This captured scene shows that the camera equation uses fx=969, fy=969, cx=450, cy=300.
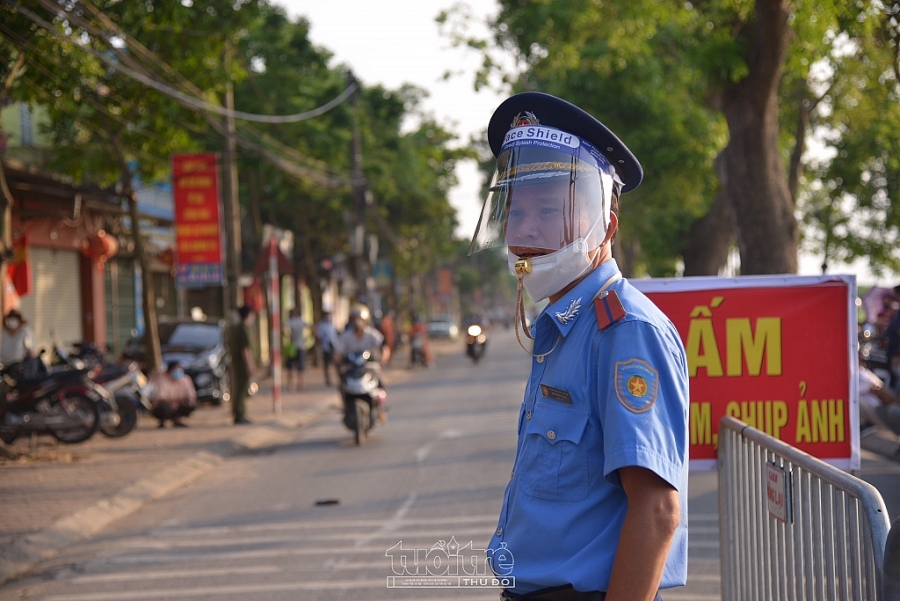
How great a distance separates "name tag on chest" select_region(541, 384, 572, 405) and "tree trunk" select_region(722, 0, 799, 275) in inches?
383

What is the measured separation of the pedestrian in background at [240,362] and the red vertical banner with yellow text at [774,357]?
1178 centimetres

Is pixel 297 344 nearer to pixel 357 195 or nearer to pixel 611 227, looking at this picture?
pixel 357 195

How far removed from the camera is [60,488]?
988cm

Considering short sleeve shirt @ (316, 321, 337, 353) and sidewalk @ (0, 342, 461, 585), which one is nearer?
sidewalk @ (0, 342, 461, 585)

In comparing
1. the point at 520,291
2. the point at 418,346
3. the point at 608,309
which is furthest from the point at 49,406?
the point at 418,346

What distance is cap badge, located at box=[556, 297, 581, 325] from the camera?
2346mm

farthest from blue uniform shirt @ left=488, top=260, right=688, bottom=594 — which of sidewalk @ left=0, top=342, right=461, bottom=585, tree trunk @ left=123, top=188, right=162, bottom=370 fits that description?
tree trunk @ left=123, top=188, right=162, bottom=370

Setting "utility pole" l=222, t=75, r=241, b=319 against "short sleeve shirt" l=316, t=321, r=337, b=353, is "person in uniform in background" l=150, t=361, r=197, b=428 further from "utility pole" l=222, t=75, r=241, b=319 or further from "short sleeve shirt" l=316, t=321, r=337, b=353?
"short sleeve shirt" l=316, t=321, r=337, b=353

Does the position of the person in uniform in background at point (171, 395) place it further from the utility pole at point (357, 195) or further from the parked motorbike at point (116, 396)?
the utility pole at point (357, 195)

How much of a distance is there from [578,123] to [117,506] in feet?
26.0

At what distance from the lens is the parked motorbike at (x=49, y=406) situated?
1189 centimetres

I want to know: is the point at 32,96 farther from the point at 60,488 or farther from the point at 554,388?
the point at 554,388

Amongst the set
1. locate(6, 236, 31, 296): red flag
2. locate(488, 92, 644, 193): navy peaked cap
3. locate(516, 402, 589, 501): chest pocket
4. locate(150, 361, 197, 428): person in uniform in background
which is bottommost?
locate(150, 361, 197, 428): person in uniform in background

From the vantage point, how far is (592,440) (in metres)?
2.23
